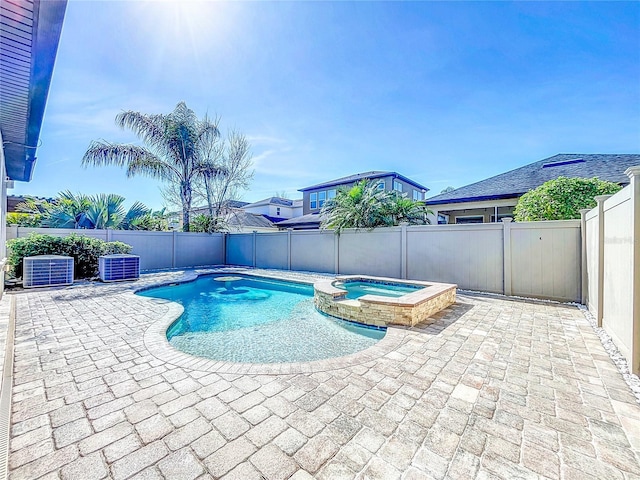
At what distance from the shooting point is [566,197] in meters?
7.38

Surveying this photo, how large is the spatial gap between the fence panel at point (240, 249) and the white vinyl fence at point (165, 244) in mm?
549

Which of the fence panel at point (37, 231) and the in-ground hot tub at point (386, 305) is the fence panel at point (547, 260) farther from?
the fence panel at point (37, 231)

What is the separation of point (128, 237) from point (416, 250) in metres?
11.9

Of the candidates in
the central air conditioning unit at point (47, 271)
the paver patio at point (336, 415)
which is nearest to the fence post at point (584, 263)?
the paver patio at point (336, 415)

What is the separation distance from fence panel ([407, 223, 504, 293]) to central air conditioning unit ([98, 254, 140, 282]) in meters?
9.71

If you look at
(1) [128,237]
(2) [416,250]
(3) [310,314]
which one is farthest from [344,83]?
(1) [128,237]

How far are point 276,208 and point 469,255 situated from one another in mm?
23998

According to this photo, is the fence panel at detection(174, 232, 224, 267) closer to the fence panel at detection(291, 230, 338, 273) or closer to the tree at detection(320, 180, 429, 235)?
the fence panel at detection(291, 230, 338, 273)

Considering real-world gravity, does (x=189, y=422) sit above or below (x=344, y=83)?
below

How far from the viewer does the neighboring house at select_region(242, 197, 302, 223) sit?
29.5 metres

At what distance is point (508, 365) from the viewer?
129 inches

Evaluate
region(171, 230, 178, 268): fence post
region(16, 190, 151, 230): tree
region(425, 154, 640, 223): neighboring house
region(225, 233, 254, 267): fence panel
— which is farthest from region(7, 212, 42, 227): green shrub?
region(425, 154, 640, 223): neighboring house

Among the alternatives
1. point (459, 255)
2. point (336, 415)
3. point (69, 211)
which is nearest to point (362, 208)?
point (459, 255)

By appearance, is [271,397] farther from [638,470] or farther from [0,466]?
[638,470]
